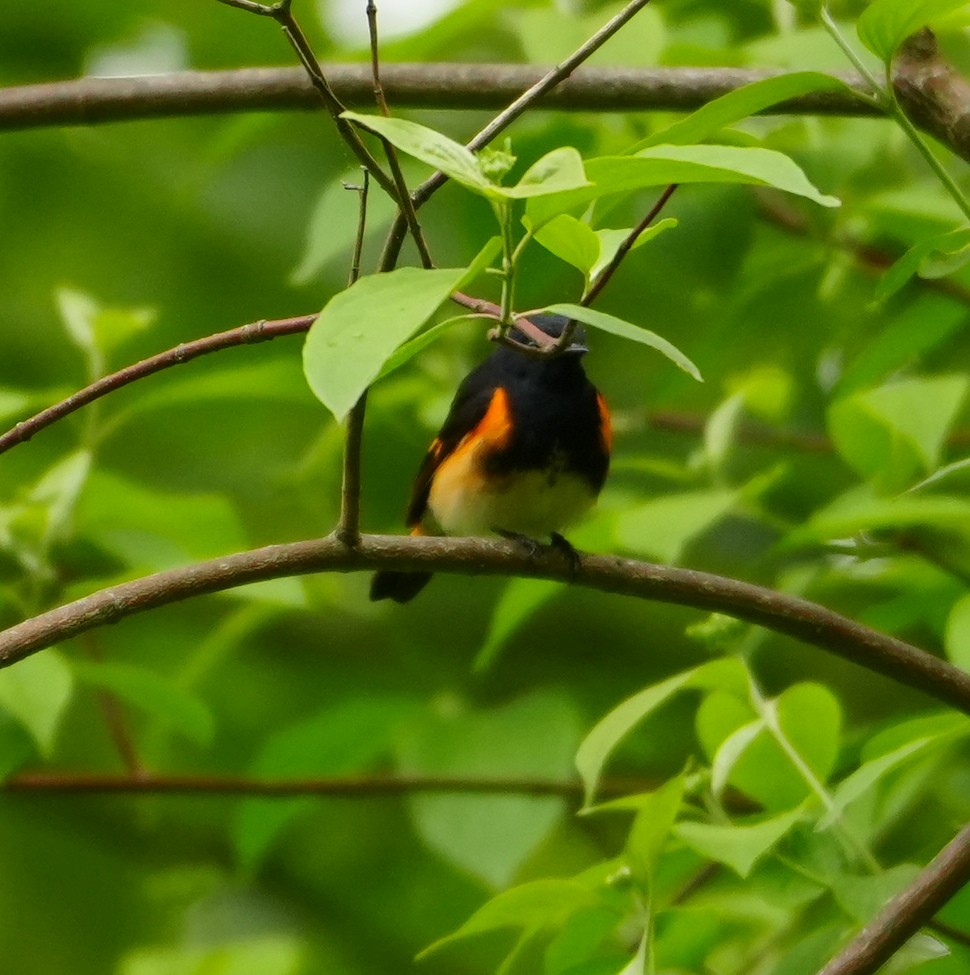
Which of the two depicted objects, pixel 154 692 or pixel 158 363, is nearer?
pixel 158 363

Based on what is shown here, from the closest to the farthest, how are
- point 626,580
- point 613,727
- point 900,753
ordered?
point 900,753, point 613,727, point 626,580

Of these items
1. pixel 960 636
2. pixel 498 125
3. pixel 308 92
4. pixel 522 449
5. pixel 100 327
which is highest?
pixel 308 92

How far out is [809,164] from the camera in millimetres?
2939

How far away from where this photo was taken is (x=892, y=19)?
5.45ft

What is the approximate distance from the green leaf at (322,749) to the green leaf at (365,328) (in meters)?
1.98

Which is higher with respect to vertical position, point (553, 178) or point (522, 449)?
point (553, 178)

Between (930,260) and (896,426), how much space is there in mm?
701

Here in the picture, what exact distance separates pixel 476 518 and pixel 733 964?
116 cm

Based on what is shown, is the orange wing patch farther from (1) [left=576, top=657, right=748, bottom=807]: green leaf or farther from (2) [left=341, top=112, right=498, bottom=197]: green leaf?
(2) [left=341, top=112, right=498, bottom=197]: green leaf

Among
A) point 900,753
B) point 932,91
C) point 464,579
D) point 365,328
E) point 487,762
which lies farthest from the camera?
point 464,579

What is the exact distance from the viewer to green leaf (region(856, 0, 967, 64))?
1629 mm

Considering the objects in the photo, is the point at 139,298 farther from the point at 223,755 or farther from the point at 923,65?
the point at 923,65

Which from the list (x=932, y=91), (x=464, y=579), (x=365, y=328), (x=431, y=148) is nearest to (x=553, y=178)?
(x=431, y=148)

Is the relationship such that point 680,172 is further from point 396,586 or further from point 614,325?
point 396,586
